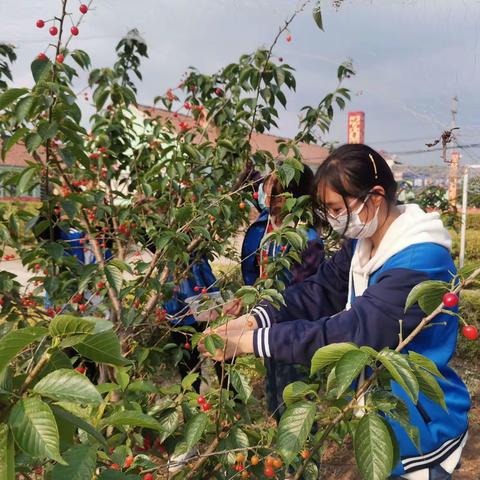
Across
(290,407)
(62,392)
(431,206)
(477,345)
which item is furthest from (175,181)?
(477,345)

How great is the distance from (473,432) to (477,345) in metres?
1.76

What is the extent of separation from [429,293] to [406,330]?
1.22ft

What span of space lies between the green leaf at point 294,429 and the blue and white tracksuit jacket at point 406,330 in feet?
1.34

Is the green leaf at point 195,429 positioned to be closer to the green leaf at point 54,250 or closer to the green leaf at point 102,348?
the green leaf at point 102,348

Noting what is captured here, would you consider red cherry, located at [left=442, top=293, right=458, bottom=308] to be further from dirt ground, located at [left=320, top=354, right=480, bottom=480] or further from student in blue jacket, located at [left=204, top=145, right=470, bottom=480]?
dirt ground, located at [left=320, top=354, right=480, bottom=480]

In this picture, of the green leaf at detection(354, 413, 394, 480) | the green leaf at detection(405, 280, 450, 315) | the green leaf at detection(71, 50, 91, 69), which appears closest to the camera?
the green leaf at detection(354, 413, 394, 480)

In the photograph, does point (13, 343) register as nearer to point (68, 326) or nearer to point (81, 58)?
point (68, 326)

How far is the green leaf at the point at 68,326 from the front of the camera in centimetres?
59

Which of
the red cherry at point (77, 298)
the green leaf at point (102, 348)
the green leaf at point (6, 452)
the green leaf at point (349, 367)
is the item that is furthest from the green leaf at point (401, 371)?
the red cherry at point (77, 298)

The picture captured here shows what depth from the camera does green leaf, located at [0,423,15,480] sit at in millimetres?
575

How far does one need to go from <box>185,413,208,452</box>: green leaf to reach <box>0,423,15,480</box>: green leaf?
25.9 inches

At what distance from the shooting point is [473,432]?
3.30 m

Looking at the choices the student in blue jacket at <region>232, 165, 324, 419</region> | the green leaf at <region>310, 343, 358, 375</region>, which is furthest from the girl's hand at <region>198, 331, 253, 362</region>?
the student in blue jacket at <region>232, 165, 324, 419</region>

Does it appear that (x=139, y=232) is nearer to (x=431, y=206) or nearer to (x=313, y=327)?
(x=313, y=327)
